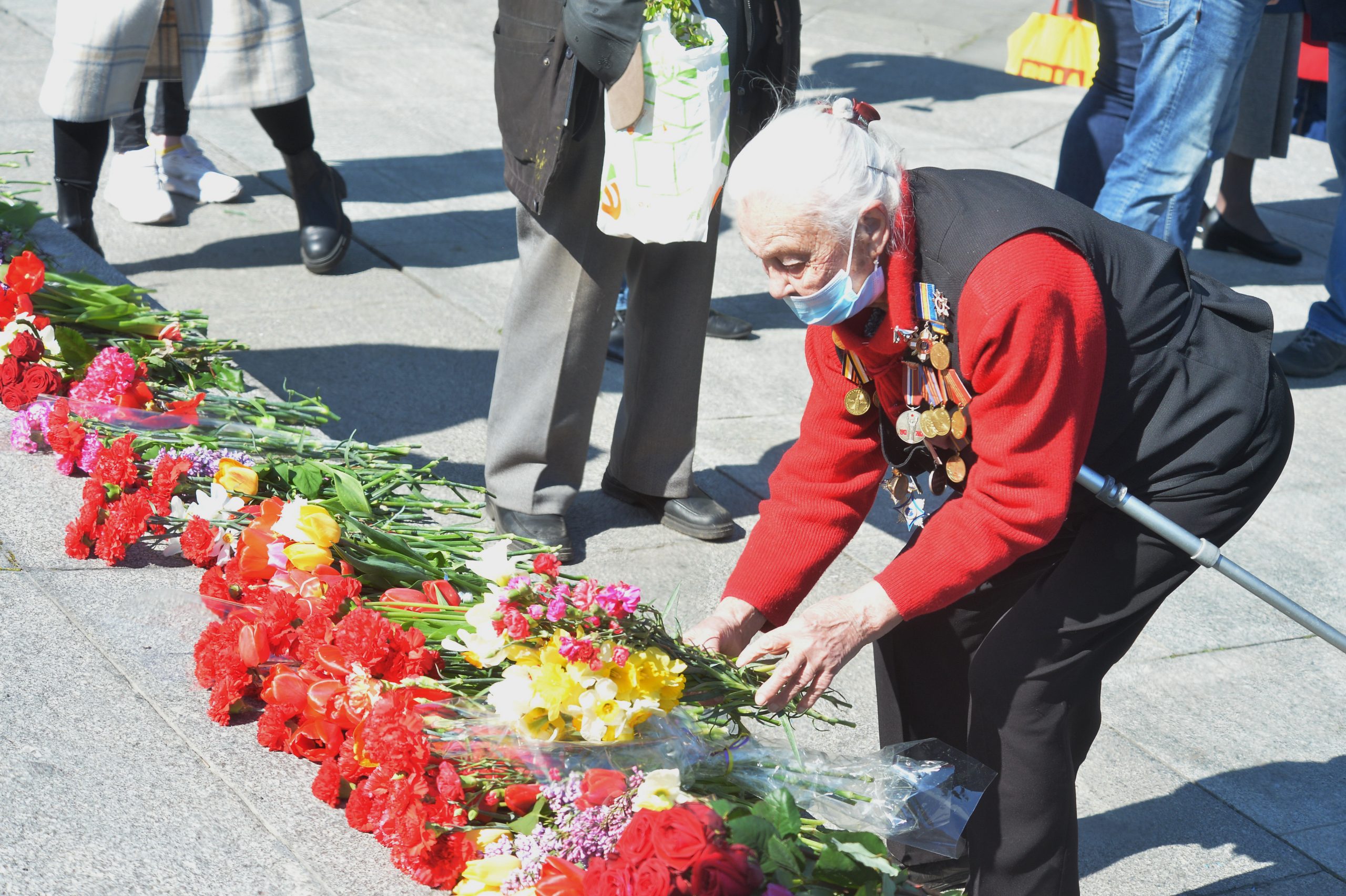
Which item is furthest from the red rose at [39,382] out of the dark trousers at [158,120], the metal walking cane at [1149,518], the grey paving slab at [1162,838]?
the dark trousers at [158,120]

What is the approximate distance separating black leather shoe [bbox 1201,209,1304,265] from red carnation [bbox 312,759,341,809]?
19.5 ft

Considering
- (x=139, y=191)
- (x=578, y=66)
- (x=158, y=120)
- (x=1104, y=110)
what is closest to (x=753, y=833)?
(x=578, y=66)

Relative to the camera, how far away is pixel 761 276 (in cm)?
621

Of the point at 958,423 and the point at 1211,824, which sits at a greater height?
the point at 958,423

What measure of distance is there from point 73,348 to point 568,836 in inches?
89.9

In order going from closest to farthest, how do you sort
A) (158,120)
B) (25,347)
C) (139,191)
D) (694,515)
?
(25,347), (694,515), (139,191), (158,120)

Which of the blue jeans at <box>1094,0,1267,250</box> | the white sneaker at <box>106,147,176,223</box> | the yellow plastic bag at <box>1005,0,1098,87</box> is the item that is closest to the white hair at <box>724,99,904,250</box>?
the blue jeans at <box>1094,0,1267,250</box>

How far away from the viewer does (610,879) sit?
1.75 m

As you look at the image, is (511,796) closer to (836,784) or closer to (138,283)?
(836,784)

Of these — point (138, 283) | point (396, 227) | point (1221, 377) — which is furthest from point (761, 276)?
point (1221, 377)

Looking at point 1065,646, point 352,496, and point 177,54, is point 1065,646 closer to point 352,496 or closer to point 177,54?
point 352,496

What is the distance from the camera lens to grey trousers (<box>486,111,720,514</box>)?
3.47 meters

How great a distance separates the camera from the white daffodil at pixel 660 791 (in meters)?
1.94

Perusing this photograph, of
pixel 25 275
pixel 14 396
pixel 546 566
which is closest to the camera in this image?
pixel 546 566
